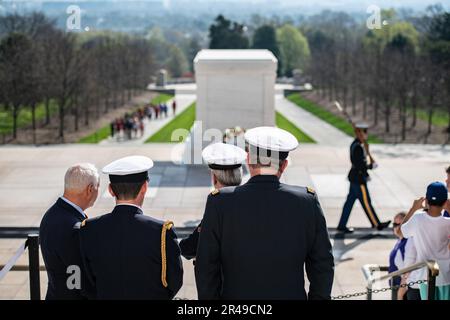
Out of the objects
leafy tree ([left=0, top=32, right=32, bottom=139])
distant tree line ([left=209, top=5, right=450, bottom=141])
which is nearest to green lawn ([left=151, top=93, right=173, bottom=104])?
distant tree line ([left=209, top=5, right=450, bottom=141])

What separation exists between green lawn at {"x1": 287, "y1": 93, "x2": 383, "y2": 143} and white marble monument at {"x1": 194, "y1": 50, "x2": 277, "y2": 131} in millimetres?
15122

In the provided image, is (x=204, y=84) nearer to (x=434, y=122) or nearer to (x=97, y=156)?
(x=97, y=156)

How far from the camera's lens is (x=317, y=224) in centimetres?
378

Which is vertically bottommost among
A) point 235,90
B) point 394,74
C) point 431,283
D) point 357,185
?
point 357,185

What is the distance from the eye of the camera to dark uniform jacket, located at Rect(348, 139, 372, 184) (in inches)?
395

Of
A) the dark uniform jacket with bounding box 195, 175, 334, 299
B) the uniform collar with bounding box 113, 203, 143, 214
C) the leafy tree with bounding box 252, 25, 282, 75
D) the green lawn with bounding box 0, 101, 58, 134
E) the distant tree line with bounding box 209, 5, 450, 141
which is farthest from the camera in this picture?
the leafy tree with bounding box 252, 25, 282, 75

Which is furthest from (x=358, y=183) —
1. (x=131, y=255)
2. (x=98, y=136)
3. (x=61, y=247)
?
(x=98, y=136)

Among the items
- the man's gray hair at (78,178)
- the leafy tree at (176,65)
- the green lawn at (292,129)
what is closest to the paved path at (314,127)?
the green lawn at (292,129)

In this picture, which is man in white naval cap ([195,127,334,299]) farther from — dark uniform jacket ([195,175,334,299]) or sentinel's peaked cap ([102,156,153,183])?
sentinel's peaked cap ([102,156,153,183])

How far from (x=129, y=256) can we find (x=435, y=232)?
2462mm

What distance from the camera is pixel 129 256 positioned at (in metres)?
3.81

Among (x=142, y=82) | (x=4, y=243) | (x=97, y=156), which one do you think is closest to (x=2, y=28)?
(x=142, y=82)

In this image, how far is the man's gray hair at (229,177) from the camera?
4453 millimetres

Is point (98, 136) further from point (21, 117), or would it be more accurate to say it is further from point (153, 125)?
point (21, 117)
